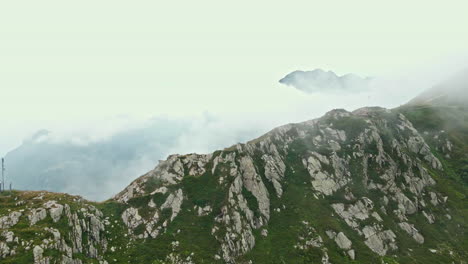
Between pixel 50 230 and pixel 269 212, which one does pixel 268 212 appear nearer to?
pixel 269 212

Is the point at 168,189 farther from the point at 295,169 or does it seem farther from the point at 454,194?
the point at 454,194

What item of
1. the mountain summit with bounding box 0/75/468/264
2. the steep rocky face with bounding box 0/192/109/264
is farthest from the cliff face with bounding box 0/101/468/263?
the mountain summit with bounding box 0/75/468/264

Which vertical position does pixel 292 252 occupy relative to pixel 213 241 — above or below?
below

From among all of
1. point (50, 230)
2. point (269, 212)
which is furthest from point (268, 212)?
point (50, 230)

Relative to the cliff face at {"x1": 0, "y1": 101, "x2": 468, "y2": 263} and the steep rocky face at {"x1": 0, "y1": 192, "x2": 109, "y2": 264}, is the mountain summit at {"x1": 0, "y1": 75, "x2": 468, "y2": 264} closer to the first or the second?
the steep rocky face at {"x1": 0, "y1": 192, "x2": 109, "y2": 264}

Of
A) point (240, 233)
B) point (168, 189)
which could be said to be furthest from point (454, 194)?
point (168, 189)

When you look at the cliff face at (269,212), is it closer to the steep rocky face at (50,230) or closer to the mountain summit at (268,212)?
the steep rocky face at (50,230)

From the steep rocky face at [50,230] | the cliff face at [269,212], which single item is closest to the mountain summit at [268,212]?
the steep rocky face at [50,230]
